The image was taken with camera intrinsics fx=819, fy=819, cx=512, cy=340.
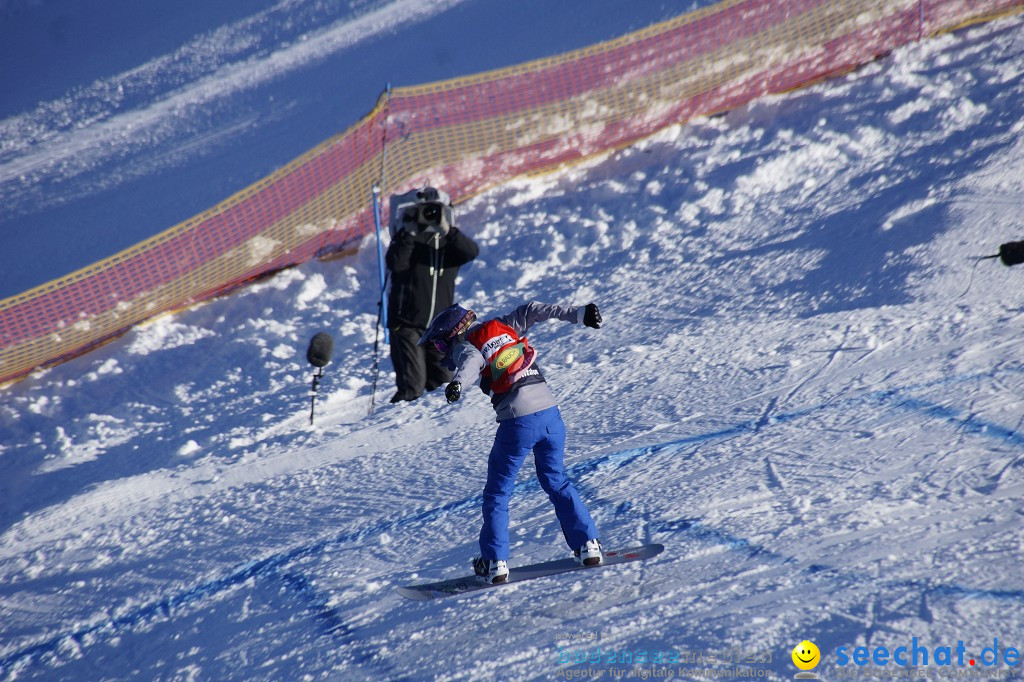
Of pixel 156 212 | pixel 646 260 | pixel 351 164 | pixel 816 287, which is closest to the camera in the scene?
A: pixel 816 287

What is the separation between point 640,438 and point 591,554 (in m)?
1.41

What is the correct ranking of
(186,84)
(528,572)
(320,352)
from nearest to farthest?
(528,572) → (320,352) → (186,84)

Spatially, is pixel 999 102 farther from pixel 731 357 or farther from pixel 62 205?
pixel 62 205

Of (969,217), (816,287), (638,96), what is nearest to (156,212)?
(638,96)

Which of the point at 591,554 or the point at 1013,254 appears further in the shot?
the point at 1013,254

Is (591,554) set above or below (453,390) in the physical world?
below

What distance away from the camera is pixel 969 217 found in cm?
669

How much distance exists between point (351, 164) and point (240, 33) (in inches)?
274

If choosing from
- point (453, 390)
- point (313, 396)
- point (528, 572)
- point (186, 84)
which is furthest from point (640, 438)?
point (186, 84)

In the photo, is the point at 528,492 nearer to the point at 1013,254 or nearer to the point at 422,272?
the point at 422,272

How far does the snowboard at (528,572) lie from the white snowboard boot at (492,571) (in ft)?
0.08

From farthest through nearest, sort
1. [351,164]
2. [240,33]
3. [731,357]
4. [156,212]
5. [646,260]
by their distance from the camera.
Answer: [240,33] < [156,212] < [351,164] < [646,260] < [731,357]

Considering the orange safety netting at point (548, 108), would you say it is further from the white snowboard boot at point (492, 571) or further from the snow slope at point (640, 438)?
the white snowboard boot at point (492, 571)

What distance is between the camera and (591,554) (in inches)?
163
